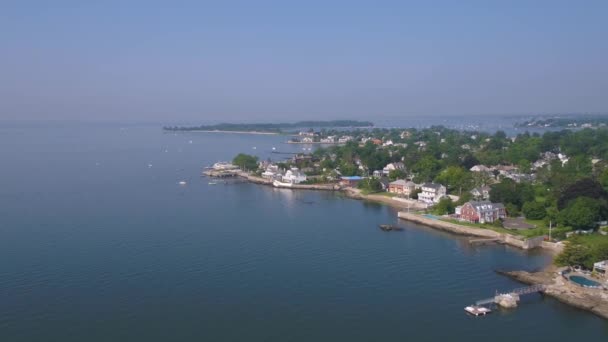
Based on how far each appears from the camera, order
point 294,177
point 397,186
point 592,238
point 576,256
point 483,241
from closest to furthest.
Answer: point 576,256 < point 592,238 < point 483,241 < point 397,186 < point 294,177

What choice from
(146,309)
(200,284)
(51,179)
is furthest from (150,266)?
(51,179)

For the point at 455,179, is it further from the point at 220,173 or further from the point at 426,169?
the point at 220,173

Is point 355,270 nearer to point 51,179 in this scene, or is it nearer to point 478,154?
point 51,179

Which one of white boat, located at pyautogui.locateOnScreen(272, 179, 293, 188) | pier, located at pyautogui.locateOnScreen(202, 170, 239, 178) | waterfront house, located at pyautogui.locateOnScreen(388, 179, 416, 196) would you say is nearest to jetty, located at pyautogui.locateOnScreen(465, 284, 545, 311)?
waterfront house, located at pyautogui.locateOnScreen(388, 179, 416, 196)

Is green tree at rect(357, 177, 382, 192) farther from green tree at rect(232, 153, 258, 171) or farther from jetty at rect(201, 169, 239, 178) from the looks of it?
green tree at rect(232, 153, 258, 171)

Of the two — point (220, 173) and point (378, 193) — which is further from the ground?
point (220, 173)

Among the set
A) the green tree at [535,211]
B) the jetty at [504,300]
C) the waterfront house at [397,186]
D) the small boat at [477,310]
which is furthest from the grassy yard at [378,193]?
the small boat at [477,310]

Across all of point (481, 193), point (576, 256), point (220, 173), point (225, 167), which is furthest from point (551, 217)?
point (225, 167)
